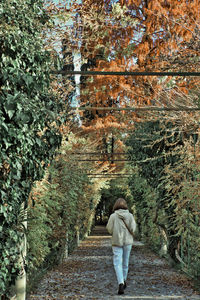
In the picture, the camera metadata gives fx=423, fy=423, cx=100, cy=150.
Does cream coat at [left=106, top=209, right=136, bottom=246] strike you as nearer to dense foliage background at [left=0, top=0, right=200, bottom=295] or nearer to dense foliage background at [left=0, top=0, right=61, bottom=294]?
dense foliage background at [left=0, top=0, right=200, bottom=295]

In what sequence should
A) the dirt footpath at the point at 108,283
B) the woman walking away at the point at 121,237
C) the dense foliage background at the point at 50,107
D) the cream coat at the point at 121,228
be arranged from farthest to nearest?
the cream coat at the point at 121,228 < the woman walking away at the point at 121,237 < the dirt footpath at the point at 108,283 < the dense foliage background at the point at 50,107

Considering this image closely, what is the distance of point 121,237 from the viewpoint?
760 cm

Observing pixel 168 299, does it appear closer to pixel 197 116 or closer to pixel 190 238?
pixel 190 238

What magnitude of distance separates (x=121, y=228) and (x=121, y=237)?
0.18m

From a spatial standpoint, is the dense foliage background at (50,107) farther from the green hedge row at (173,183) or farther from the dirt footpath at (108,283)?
the dirt footpath at (108,283)

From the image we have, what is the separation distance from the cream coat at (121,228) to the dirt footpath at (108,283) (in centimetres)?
92

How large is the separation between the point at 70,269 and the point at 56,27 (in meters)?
6.90

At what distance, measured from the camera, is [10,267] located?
14.3ft

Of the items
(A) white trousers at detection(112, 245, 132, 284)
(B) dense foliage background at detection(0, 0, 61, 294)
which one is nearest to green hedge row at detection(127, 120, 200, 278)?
(A) white trousers at detection(112, 245, 132, 284)

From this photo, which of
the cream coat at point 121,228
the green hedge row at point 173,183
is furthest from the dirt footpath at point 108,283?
the cream coat at point 121,228

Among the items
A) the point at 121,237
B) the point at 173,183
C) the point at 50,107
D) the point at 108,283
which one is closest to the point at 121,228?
the point at 121,237

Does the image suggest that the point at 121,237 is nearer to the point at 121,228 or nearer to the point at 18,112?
the point at 121,228

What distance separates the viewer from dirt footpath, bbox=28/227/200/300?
7.36m

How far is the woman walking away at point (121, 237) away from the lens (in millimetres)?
7492
